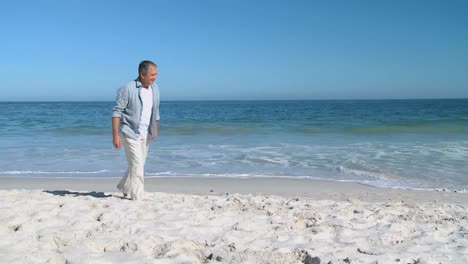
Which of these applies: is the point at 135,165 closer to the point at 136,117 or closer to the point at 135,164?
the point at 135,164

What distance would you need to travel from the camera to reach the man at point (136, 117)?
4.82 m

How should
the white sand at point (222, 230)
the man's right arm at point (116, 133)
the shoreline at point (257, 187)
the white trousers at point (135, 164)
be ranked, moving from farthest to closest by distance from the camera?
the shoreline at point (257, 187) < the white trousers at point (135, 164) < the man's right arm at point (116, 133) < the white sand at point (222, 230)

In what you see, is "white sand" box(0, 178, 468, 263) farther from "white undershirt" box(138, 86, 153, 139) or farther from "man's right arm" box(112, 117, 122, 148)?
"white undershirt" box(138, 86, 153, 139)

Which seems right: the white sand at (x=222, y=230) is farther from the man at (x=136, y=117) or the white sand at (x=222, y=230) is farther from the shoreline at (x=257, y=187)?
the shoreline at (x=257, y=187)

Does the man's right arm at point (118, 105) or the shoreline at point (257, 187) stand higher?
the man's right arm at point (118, 105)

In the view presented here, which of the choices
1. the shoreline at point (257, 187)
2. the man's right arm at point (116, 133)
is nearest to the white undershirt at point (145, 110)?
the man's right arm at point (116, 133)

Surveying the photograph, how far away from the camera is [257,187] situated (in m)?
6.98

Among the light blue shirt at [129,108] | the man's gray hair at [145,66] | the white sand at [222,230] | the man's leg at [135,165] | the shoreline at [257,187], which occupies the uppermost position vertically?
the man's gray hair at [145,66]

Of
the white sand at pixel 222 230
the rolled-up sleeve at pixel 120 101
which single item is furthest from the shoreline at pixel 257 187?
the rolled-up sleeve at pixel 120 101

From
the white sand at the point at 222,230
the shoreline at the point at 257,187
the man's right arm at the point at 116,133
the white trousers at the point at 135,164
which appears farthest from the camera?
the shoreline at the point at 257,187

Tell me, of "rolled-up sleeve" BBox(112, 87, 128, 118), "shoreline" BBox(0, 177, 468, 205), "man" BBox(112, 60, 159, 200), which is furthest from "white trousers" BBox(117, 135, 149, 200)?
"shoreline" BBox(0, 177, 468, 205)

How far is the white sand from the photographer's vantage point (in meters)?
3.23

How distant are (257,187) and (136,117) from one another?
9.15ft

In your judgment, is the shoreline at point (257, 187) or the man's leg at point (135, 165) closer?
the man's leg at point (135, 165)
